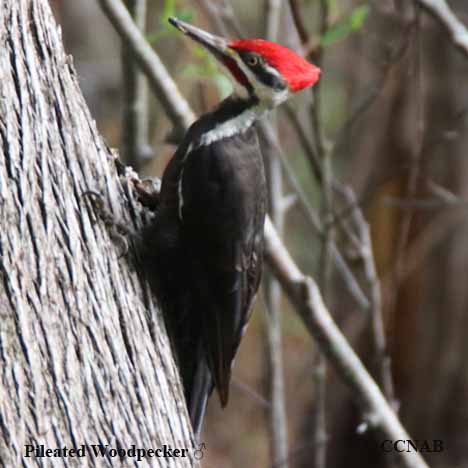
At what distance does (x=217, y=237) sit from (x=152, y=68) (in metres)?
1.02

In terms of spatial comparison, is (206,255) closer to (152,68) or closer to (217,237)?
(217,237)

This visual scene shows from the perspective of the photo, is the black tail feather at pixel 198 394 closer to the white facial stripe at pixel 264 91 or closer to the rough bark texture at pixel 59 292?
the rough bark texture at pixel 59 292

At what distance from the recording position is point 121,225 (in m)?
2.77

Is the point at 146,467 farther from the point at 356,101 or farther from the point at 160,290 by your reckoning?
the point at 356,101

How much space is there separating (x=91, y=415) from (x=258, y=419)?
25.4 feet

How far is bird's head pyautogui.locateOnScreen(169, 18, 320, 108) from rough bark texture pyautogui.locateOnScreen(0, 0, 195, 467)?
67cm

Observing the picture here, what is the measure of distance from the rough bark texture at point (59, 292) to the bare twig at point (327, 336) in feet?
3.14

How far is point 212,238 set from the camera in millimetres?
2982

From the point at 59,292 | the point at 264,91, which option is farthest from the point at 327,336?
the point at 59,292

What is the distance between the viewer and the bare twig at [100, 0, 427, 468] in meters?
3.53

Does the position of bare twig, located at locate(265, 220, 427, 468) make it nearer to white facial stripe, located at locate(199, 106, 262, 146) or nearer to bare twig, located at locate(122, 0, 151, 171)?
white facial stripe, located at locate(199, 106, 262, 146)

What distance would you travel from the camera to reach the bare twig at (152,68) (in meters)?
3.68

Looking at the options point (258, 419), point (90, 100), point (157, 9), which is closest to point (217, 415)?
point (258, 419)

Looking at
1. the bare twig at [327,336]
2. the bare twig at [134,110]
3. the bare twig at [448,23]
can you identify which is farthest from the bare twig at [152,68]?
the bare twig at [448,23]
